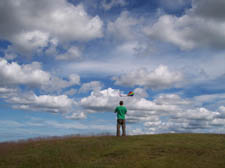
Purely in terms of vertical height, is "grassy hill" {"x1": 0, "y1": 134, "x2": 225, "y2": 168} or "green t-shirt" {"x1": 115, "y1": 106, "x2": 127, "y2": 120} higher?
"green t-shirt" {"x1": 115, "y1": 106, "x2": 127, "y2": 120}

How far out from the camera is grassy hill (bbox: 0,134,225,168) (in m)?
12.2

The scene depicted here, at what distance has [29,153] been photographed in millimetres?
15891

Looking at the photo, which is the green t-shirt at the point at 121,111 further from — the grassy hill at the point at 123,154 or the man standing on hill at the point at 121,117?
the grassy hill at the point at 123,154

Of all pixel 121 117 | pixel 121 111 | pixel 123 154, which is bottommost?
pixel 123 154

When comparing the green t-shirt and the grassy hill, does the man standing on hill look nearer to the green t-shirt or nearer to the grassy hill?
the green t-shirt

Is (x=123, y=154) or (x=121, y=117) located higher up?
(x=121, y=117)

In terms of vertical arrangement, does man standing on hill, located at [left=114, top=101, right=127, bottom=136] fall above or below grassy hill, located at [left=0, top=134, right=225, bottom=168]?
above

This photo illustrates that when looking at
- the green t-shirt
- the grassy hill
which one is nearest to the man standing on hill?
the green t-shirt

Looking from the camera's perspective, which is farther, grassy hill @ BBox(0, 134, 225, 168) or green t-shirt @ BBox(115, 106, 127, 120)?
green t-shirt @ BBox(115, 106, 127, 120)

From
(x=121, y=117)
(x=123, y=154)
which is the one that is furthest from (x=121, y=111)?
(x=123, y=154)

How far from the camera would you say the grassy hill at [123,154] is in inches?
481

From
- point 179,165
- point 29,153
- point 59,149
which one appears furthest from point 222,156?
point 29,153

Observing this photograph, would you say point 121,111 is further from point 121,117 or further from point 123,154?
point 123,154

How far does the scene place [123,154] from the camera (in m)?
13.8
